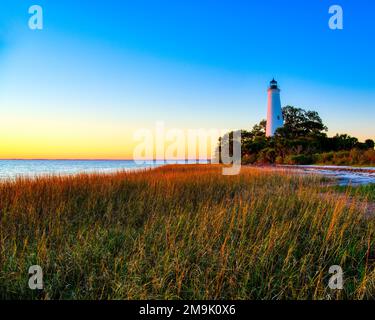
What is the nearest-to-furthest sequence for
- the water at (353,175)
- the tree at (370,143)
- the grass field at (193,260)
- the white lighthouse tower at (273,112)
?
the grass field at (193,260)
the water at (353,175)
the tree at (370,143)
the white lighthouse tower at (273,112)

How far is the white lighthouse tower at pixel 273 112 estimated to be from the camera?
140ft

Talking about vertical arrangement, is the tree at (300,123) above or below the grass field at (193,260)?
above

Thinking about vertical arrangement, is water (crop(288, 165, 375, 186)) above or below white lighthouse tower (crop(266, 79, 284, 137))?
below

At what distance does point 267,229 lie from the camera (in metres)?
4.17

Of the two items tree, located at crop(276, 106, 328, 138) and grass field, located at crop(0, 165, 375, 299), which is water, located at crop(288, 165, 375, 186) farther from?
tree, located at crop(276, 106, 328, 138)

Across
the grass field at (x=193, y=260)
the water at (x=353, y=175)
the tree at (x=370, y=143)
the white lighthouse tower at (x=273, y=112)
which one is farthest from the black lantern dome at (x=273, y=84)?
the grass field at (x=193, y=260)

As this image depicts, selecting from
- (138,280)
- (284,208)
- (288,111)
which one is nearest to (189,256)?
(138,280)

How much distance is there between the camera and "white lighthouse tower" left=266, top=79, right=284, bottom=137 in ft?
140

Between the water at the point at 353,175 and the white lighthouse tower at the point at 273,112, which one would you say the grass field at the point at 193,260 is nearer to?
the water at the point at 353,175

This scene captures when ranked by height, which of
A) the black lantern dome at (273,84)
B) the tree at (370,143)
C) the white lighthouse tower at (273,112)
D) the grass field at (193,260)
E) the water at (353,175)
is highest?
the black lantern dome at (273,84)

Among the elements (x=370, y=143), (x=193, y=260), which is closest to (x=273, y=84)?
(x=370, y=143)

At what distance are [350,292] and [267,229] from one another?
1587 millimetres

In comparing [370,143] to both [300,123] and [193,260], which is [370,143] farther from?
[193,260]

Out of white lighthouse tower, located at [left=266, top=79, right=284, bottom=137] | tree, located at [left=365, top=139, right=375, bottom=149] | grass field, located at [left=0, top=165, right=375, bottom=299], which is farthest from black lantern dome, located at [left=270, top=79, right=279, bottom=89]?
grass field, located at [left=0, top=165, right=375, bottom=299]
